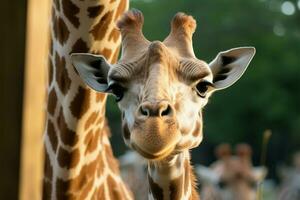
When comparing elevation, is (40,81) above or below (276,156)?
above

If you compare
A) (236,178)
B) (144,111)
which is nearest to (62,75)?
(144,111)

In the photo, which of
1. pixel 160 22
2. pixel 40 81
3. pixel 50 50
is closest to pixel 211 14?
pixel 160 22

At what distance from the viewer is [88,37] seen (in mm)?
3865

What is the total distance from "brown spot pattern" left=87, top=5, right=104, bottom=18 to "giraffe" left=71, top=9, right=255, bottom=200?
0.16 meters

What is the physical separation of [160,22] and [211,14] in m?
1.59

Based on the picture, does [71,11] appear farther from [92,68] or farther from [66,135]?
[66,135]

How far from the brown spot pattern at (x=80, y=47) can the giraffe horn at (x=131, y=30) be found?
0.25 meters

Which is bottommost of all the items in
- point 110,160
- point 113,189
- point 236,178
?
point 236,178

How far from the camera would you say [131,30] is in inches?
145

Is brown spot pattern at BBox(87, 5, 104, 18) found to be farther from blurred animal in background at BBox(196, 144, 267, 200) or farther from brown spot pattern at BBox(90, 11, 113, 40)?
blurred animal in background at BBox(196, 144, 267, 200)

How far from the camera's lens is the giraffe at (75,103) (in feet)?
12.6

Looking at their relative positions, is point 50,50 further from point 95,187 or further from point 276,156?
point 276,156

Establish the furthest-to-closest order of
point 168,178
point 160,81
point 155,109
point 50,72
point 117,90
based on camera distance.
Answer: point 50,72 → point 168,178 → point 117,90 → point 160,81 → point 155,109

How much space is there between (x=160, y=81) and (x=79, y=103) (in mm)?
788
